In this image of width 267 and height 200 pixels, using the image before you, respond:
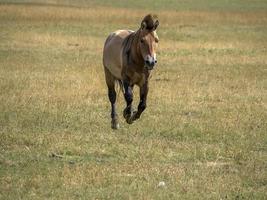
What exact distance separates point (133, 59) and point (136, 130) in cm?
189

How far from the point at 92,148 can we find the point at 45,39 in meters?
20.8

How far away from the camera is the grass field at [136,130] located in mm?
8438

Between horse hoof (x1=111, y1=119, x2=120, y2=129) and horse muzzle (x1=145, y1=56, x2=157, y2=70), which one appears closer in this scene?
horse muzzle (x1=145, y1=56, x2=157, y2=70)

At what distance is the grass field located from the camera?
8438mm

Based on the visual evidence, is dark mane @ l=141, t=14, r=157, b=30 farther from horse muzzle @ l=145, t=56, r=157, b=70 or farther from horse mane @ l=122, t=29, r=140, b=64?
horse muzzle @ l=145, t=56, r=157, b=70

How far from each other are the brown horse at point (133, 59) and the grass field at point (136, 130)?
70 centimetres

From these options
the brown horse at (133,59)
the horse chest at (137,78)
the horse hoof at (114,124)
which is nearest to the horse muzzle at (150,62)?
the brown horse at (133,59)

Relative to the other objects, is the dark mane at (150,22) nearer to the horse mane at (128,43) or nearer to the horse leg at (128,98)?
the horse mane at (128,43)

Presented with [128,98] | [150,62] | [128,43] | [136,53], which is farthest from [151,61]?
[128,43]

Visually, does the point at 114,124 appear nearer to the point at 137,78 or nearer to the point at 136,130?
the point at 136,130

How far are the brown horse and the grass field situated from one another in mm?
701

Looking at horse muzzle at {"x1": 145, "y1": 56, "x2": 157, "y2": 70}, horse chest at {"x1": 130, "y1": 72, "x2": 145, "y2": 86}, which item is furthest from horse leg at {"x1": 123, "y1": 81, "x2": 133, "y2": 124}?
horse muzzle at {"x1": 145, "y1": 56, "x2": 157, "y2": 70}

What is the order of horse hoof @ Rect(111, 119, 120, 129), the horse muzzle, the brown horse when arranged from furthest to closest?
horse hoof @ Rect(111, 119, 120, 129)
the brown horse
the horse muzzle

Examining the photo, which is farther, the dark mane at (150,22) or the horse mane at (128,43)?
the horse mane at (128,43)
